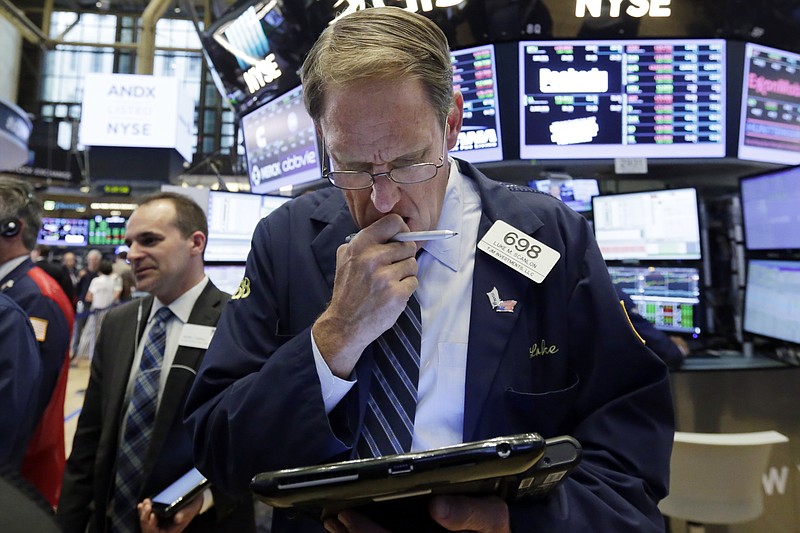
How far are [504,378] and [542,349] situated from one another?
3.8 inches

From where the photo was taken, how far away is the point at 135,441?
1.68 m

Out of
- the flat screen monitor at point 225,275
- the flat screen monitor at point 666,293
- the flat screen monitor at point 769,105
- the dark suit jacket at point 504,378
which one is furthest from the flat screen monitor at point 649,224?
the dark suit jacket at point 504,378

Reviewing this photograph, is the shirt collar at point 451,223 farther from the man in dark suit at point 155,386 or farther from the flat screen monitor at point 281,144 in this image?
the flat screen monitor at point 281,144

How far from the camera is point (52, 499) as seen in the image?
2.19 meters

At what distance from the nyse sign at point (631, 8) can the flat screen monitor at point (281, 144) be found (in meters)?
1.81

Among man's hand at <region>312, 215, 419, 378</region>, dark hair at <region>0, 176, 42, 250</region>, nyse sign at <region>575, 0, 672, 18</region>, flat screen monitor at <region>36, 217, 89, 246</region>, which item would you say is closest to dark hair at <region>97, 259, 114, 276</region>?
flat screen monitor at <region>36, 217, 89, 246</region>

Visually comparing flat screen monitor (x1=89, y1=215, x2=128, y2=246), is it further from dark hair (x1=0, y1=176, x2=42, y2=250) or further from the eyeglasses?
the eyeglasses

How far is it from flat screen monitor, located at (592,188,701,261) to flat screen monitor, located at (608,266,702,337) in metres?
0.10

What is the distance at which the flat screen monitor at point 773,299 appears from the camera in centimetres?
243

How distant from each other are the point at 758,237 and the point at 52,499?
3556mm

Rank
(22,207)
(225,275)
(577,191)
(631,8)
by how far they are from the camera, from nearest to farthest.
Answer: (22,207) < (631,8) < (225,275) < (577,191)

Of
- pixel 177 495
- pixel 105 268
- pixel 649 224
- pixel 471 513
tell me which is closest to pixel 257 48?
pixel 649 224

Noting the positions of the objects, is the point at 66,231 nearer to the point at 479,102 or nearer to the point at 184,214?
the point at 184,214

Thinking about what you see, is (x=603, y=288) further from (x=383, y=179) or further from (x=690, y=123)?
(x=690, y=123)
